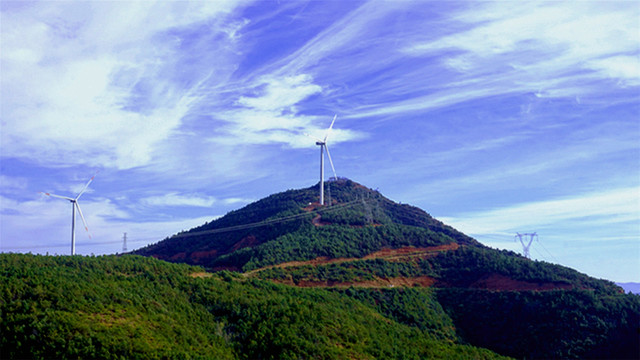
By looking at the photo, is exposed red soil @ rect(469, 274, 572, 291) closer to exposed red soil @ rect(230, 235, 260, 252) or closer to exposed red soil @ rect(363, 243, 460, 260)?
exposed red soil @ rect(363, 243, 460, 260)

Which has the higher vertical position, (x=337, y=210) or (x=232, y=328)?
(x=337, y=210)

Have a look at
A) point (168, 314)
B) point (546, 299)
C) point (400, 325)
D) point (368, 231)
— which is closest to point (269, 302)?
point (168, 314)

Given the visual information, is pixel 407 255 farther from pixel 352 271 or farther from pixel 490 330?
pixel 490 330

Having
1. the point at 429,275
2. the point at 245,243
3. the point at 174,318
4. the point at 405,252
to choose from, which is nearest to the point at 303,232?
the point at 245,243

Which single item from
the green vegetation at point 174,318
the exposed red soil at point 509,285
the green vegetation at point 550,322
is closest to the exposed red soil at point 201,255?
the green vegetation at point 174,318

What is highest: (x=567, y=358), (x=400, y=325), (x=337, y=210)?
(x=337, y=210)

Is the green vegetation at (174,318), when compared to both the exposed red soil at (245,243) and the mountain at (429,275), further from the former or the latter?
the exposed red soil at (245,243)

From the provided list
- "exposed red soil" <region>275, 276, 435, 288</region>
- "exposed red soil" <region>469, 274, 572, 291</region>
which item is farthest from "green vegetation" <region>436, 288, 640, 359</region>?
"exposed red soil" <region>275, 276, 435, 288</region>
